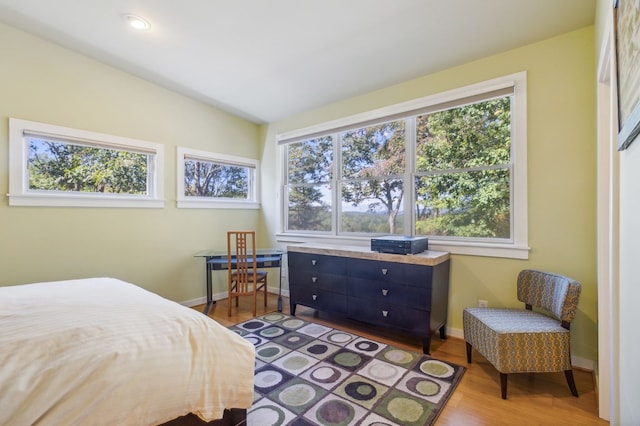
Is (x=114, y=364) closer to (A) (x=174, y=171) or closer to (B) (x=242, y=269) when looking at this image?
(B) (x=242, y=269)

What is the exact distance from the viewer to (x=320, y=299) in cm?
321

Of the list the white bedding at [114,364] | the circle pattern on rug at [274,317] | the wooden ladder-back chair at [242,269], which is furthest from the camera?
the wooden ladder-back chair at [242,269]

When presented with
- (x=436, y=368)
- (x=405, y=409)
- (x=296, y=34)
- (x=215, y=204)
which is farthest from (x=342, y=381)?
(x=215, y=204)

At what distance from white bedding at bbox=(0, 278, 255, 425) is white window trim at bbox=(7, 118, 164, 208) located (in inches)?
54.6

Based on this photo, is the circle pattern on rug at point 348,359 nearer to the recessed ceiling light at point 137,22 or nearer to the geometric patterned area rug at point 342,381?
the geometric patterned area rug at point 342,381

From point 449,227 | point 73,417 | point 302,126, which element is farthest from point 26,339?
point 302,126

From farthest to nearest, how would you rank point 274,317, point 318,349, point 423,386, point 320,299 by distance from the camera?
point 274,317, point 320,299, point 318,349, point 423,386

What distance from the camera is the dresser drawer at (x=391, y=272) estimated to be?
249 centimetres

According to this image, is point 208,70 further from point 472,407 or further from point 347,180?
point 472,407

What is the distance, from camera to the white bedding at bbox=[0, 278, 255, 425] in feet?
3.21

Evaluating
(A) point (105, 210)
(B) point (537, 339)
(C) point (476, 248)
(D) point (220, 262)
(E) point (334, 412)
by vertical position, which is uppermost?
(A) point (105, 210)

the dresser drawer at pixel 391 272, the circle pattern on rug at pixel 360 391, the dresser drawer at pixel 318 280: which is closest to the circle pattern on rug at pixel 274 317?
the dresser drawer at pixel 318 280

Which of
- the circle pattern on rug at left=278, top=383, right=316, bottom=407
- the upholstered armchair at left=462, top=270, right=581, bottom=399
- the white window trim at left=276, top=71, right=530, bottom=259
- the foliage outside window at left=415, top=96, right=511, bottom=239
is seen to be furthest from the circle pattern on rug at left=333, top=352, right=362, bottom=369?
the foliage outside window at left=415, top=96, right=511, bottom=239

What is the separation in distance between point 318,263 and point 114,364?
2.23m
